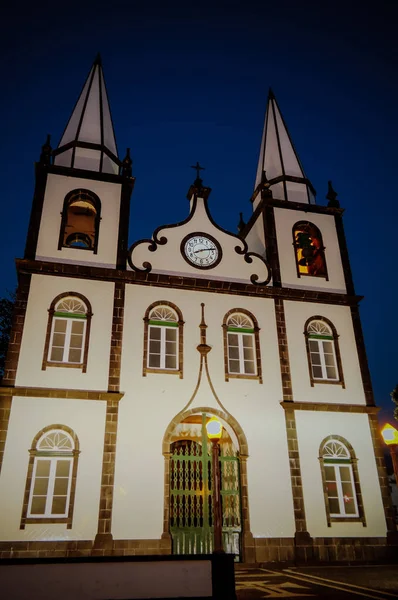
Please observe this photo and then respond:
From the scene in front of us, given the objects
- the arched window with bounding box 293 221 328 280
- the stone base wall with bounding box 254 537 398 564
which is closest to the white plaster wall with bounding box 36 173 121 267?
the arched window with bounding box 293 221 328 280

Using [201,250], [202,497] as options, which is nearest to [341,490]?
Answer: [202,497]

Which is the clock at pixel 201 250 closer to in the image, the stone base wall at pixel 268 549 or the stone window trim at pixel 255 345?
the stone window trim at pixel 255 345

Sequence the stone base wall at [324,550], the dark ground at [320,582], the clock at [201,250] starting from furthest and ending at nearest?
the clock at [201,250]
the stone base wall at [324,550]
the dark ground at [320,582]

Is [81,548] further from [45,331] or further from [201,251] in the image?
[201,251]

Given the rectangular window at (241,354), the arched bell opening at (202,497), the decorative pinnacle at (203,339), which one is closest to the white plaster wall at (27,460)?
the arched bell opening at (202,497)

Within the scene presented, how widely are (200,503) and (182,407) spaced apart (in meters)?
2.78

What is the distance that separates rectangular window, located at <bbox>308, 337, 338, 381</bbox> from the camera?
1420cm

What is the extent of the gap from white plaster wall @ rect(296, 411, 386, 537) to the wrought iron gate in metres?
1.98

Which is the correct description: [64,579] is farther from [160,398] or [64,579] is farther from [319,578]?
[160,398]

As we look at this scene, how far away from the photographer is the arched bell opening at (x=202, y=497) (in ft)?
39.1

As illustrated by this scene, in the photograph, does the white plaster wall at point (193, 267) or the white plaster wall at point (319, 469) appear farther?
the white plaster wall at point (193, 267)

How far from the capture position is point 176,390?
41.8 feet

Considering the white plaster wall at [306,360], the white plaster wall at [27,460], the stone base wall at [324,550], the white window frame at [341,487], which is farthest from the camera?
the white plaster wall at [306,360]

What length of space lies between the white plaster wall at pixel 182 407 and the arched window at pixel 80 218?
2653mm
